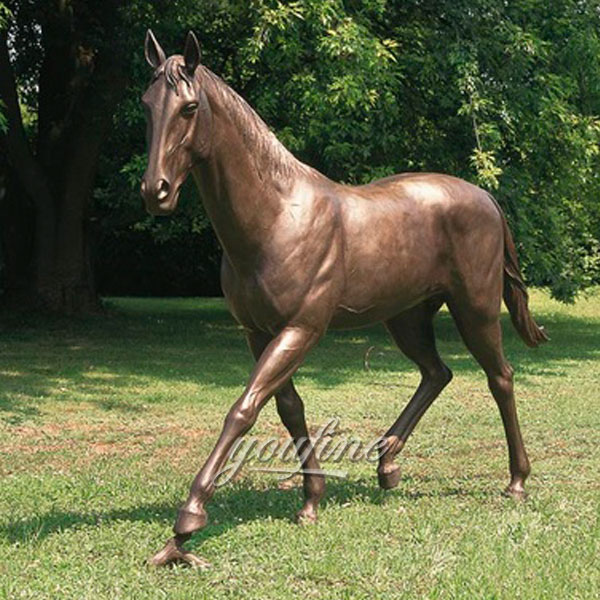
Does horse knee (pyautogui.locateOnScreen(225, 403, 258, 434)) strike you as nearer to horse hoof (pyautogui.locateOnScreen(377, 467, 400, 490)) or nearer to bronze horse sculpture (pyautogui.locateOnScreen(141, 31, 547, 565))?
bronze horse sculpture (pyautogui.locateOnScreen(141, 31, 547, 565))

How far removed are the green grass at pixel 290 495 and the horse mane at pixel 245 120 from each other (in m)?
1.97

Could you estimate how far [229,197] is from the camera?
523 cm

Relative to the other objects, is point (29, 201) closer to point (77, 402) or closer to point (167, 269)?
point (77, 402)

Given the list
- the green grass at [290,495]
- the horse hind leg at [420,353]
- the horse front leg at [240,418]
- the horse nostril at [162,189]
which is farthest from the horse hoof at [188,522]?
the horse hind leg at [420,353]

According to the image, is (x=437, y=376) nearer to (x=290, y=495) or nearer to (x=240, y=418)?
(x=290, y=495)

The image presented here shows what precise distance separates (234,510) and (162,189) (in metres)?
2.28

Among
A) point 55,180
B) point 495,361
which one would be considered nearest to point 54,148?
point 55,180

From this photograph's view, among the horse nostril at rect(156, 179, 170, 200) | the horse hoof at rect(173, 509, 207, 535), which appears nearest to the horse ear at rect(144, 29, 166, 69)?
the horse nostril at rect(156, 179, 170, 200)

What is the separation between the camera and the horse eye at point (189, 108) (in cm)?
481

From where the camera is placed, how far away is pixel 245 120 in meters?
5.21

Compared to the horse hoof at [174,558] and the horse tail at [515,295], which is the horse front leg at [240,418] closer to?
the horse hoof at [174,558]

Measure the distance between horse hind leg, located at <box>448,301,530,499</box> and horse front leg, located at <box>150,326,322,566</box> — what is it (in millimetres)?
1318

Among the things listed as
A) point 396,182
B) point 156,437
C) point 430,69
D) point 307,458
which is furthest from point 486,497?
point 430,69

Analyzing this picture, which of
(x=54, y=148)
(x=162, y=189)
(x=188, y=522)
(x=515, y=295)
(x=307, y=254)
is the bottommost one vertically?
(x=188, y=522)
